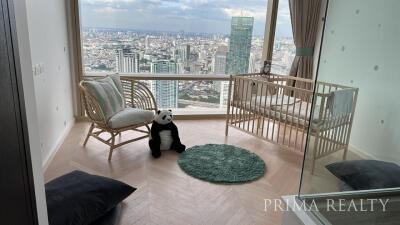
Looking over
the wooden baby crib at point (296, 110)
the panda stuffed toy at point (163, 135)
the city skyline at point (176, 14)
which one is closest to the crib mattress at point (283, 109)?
the wooden baby crib at point (296, 110)

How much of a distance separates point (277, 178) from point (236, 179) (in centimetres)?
40

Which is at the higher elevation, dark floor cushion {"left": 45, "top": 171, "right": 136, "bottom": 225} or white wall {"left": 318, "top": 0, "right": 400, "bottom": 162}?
white wall {"left": 318, "top": 0, "right": 400, "bottom": 162}

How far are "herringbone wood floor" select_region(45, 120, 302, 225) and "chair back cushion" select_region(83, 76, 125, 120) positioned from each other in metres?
0.45

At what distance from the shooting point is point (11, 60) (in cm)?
82

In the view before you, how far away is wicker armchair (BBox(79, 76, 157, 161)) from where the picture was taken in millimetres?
2906

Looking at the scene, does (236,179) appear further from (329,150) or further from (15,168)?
(15,168)

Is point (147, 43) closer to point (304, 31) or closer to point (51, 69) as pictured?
point (51, 69)

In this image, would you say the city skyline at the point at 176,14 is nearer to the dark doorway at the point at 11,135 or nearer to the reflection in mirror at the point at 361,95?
the reflection in mirror at the point at 361,95

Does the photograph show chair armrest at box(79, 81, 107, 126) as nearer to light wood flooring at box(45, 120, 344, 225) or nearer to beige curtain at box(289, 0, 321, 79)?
light wood flooring at box(45, 120, 344, 225)

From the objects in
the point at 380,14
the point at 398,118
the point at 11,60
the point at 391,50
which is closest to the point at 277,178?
the point at 398,118

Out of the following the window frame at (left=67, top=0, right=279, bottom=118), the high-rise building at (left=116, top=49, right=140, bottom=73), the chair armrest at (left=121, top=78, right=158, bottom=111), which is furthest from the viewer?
the high-rise building at (left=116, top=49, right=140, bottom=73)

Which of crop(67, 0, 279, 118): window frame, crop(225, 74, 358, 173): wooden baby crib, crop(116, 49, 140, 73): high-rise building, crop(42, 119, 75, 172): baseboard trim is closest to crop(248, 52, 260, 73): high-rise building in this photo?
crop(67, 0, 279, 118): window frame

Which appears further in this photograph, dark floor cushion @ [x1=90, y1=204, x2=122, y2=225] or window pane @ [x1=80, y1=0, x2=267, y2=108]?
window pane @ [x1=80, y1=0, x2=267, y2=108]

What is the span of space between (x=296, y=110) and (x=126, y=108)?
1.85 metres
